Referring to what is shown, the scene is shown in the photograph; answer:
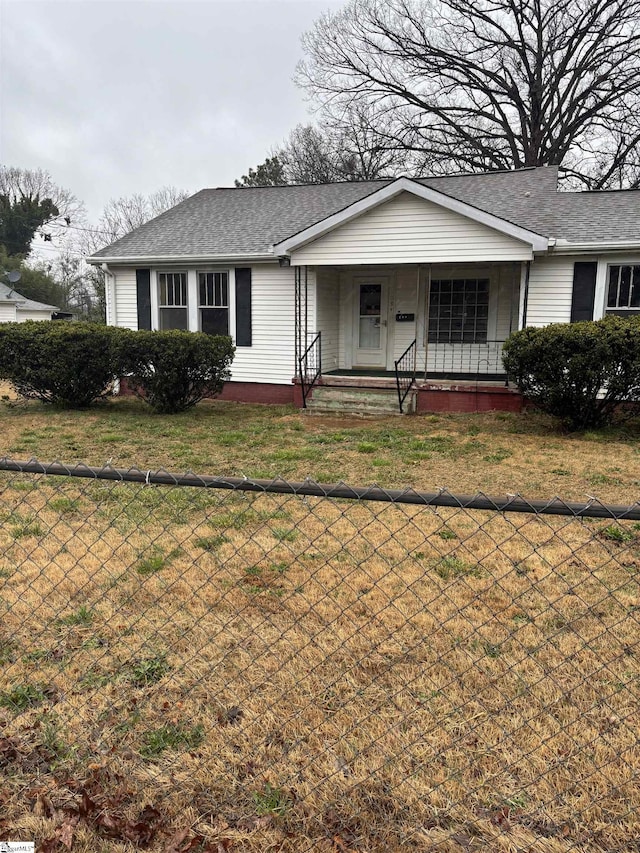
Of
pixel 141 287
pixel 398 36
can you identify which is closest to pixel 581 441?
pixel 141 287

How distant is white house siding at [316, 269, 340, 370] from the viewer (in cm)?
1241

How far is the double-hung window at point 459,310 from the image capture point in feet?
40.3

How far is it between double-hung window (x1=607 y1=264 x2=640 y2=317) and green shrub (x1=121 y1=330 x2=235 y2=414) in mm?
6567

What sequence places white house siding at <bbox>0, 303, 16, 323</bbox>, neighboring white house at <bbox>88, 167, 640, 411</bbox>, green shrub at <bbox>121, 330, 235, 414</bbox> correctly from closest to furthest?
green shrub at <bbox>121, 330, 235, 414</bbox>, neighboring white house at <bbox>88, 167, 640, 411</bbox>, white house siding at <bbox>0, 303, 16, 323</bbox>

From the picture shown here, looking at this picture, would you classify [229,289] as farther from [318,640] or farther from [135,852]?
[135,852]

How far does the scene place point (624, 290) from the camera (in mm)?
10422

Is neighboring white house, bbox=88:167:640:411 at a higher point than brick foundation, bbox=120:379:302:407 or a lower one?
higher

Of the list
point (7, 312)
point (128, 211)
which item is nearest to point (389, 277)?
point (7, 312)

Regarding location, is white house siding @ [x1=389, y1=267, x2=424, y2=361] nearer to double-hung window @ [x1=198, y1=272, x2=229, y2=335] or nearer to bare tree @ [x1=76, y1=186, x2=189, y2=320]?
double-hung window @ [x1=198, y1=272, x2=229, y2=335]

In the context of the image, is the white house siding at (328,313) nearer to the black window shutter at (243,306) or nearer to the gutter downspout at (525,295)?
the black window shutter at (243,306)

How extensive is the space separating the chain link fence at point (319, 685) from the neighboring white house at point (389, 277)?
22.3ft

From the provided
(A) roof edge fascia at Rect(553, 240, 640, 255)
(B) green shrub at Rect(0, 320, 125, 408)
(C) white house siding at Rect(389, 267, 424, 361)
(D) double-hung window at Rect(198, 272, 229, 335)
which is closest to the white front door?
(C) white house siding at Rect(389, 267, 424, 361)

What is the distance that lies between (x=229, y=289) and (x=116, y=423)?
423cm

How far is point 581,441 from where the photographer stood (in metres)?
8.36
